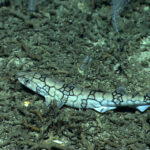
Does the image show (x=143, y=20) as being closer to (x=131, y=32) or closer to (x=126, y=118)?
(x=131, y=32)

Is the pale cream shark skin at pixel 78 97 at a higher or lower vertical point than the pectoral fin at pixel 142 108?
higher

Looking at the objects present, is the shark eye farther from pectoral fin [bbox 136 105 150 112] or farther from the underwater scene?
pectoral fin [bbox 136 105 150 112]

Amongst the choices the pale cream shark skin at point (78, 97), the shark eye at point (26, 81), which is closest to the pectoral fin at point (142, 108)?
the pale cream shark skin at point (78, 97)

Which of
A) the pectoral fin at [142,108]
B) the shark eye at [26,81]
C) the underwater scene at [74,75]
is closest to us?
the underwater scene at [74,75]

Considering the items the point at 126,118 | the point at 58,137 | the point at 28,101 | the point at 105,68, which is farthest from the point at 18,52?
the point at 126,118

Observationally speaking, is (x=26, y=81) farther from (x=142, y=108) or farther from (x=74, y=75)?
(x=142, y=108)

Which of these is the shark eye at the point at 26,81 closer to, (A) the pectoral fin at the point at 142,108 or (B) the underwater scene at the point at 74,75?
(B) the underwater scene at the point at 74,75

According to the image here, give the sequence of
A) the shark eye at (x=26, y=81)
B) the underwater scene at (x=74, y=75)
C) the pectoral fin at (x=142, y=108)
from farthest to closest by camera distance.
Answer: the shark eye at (x=26, y=81), the pectoral fin at (x=142, y=108), the underwater scene at (x=74, y=75)

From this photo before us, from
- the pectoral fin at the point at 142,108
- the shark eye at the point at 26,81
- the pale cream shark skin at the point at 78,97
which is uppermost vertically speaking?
the shark eye at the point at 26,81
